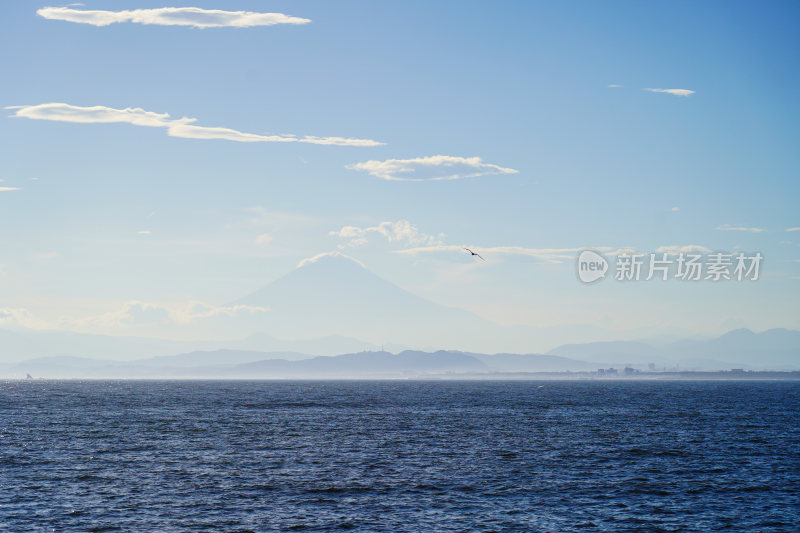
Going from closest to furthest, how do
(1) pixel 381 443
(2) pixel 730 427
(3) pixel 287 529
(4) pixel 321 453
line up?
(3) pixel 287 529 → (4) pixel 321 453 → (1) pixel 381 443 → (2) pixel 730 427

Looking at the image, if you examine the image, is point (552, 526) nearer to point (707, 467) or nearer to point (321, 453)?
point (707, 467)

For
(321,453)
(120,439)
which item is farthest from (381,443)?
(120,439)

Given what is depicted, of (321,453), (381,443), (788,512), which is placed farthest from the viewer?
(381,443)

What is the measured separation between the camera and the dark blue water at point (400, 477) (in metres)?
52.5

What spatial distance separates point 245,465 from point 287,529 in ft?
86.4

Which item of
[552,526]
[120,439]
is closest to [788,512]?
[552,526]

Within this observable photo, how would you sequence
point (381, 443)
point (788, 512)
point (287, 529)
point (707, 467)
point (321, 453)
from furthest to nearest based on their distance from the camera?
1. point (381, 443)
2. point (321, 453)
3. point (707, 467)
4. point (788, 512)
5. point (287, 529)

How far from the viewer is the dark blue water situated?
5253cm

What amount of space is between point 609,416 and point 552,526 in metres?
95.2

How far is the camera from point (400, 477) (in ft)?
223

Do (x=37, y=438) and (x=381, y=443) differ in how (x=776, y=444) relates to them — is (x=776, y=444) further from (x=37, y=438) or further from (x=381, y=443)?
(x=37, y=438)

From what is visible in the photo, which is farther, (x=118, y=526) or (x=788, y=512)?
(x=788, y=512)

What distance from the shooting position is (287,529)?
50.0 m

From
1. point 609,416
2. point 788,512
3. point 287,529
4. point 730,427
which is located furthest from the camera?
point 609,416
